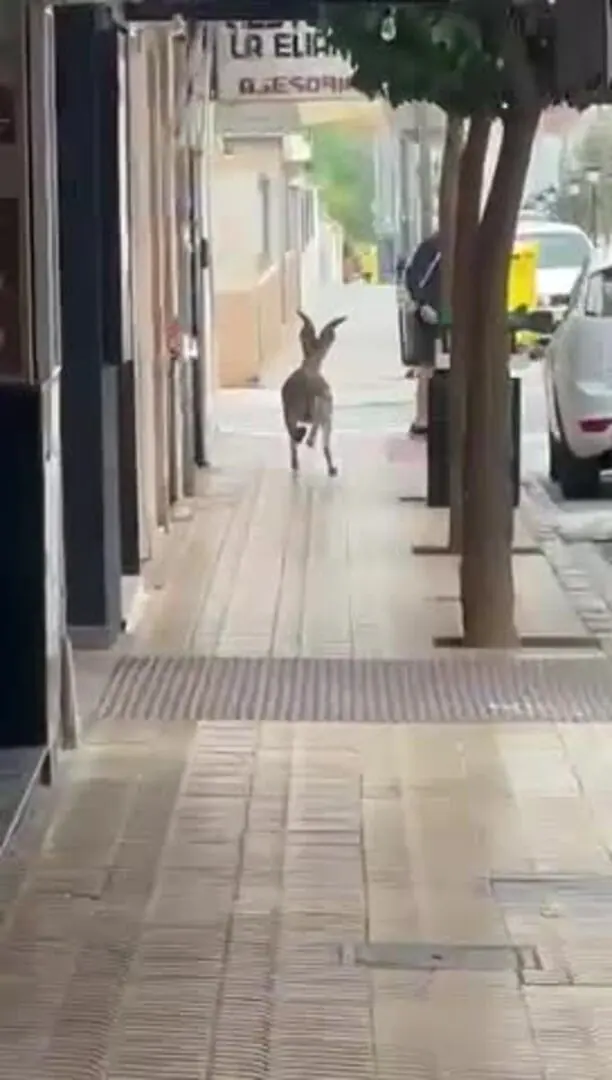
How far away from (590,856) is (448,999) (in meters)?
1.50

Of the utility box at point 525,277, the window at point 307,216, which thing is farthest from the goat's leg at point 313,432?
the window at point 307,216

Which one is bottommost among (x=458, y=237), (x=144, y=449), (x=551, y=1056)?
(x=551, y=1056)

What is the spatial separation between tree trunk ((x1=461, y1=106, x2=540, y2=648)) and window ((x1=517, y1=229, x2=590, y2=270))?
21295 mm

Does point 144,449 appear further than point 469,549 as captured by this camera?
Yes

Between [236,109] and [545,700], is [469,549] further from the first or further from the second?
[236,109]

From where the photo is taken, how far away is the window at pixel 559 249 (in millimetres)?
32219

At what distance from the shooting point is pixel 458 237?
44.0ft

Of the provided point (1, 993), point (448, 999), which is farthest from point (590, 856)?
point (1, 993)

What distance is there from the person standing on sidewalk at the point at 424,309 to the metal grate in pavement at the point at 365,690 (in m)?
8.72

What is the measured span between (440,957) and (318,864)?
990 millimetres

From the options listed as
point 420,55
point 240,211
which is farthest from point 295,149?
point 420,55

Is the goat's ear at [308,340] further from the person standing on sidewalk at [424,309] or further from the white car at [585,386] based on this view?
the white car at [585,386]

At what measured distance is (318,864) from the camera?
7.16 m

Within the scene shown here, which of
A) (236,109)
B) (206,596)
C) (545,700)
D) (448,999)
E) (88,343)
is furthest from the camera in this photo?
(236,109)
